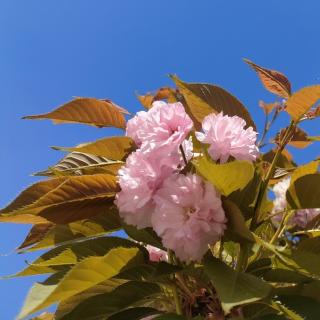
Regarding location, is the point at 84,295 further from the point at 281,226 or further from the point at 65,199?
the point at 281,226

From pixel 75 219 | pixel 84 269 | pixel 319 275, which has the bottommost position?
pixel 319 275

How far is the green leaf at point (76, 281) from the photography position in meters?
0.82

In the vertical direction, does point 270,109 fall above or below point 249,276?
above

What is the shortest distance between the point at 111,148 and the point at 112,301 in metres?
0.29

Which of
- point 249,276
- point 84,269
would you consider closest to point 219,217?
point 249,276

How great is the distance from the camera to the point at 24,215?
3.33 ft

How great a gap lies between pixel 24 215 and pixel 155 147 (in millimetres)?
260

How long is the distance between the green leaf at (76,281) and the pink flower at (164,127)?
0.18 metres

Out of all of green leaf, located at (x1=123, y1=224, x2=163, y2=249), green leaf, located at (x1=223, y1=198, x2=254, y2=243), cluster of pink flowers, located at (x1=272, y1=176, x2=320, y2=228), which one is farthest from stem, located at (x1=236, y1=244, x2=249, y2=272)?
cluster of pink flowers, located at (x1=272, y1=176, x2=320, y2=228)

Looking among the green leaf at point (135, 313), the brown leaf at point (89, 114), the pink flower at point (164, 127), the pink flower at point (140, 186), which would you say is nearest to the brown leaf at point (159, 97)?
the brown leaf at point (89, 114)

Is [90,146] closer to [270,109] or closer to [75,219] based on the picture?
[75,219]

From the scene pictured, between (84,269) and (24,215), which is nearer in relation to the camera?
(84,269)

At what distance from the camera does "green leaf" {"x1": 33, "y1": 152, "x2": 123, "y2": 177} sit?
1092mm

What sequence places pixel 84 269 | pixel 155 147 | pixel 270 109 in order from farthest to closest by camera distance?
pixel 270 109 → pixel 155 147 → pixel 84 269
